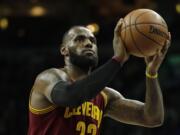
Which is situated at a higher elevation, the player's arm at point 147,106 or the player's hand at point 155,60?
the player's hand at point 155,60

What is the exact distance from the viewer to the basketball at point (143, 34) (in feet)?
12.0

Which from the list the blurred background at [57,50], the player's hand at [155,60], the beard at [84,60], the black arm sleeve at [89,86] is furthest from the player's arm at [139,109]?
the blurred background at [57,50]

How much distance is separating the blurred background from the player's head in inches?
233

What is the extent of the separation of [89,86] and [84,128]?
67 cm

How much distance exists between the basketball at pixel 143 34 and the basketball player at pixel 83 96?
7cm

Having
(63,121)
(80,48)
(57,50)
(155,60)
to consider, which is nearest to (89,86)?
(63,121)

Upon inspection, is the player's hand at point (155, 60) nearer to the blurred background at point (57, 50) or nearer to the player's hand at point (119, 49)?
the player's hand at point (119, 49)

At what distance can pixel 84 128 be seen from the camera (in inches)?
157

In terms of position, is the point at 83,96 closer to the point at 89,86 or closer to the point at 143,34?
the point at 89,86

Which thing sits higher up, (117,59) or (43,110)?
(117,59)

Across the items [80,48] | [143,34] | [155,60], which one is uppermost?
[143,34]

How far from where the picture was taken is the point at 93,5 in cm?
1255

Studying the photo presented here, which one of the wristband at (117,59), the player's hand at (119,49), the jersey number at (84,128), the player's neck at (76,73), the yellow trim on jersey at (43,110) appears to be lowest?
the jersey number at (84,128)

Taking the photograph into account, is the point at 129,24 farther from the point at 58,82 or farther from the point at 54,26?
the point at 54,26
